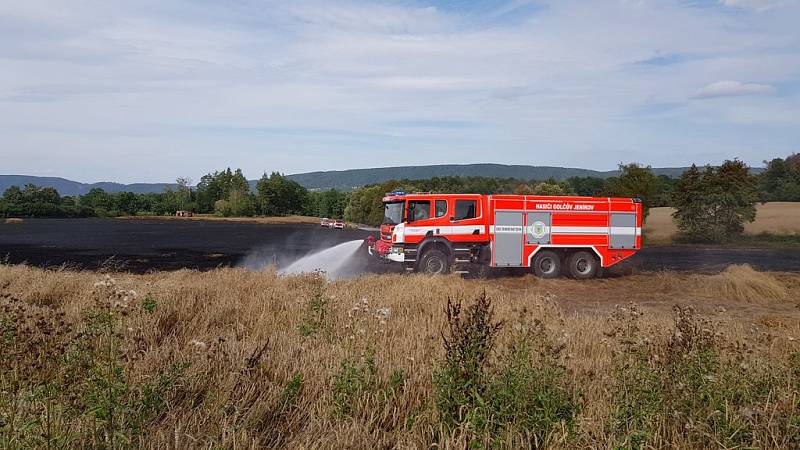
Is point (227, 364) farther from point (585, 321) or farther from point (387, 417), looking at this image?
point (585, 321)

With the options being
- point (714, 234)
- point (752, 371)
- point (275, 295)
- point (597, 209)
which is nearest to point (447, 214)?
point (597, 209)

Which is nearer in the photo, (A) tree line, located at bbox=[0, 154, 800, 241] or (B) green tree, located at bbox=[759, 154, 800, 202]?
(A) tree line, located at bbox=[0, 154, 800, 241]

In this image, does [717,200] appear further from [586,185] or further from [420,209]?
[586,185]

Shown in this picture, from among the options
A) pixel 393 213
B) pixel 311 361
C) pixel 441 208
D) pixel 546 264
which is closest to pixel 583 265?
pixel 546 264

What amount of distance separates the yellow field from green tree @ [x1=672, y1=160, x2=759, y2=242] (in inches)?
128

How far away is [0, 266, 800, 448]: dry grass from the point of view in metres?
4.50

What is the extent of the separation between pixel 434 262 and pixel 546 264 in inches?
164

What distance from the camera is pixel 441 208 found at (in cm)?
1908

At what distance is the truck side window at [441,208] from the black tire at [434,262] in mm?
1204

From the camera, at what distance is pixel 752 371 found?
6215mm

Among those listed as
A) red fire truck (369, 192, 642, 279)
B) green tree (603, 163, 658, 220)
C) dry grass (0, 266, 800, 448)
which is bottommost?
dry grass (0, 266, 800, 448)

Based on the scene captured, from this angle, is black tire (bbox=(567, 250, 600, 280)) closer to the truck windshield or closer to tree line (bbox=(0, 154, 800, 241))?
the truck windshield

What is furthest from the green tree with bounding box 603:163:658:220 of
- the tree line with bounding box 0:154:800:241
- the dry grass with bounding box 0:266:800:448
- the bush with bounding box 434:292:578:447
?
the bush with bounding box 434:292:578:447

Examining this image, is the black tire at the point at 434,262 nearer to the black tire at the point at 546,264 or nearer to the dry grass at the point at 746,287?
the black tire at the point at 546,264
